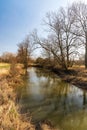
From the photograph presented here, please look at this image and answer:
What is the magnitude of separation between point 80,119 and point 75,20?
724 inches

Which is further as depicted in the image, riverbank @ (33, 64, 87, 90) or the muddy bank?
riverbank @ (33, 64, 87, 90)

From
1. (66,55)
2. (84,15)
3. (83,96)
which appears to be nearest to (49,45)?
(66,55)

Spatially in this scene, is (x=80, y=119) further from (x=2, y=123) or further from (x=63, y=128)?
(x=2, y=123)

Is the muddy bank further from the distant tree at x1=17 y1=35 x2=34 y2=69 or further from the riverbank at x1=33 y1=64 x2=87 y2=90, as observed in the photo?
the distant tree at x1=17 y1=35 x2=34 y2=69

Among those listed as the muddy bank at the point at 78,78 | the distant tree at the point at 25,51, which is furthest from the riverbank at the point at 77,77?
the distant tree at the point at 25,51

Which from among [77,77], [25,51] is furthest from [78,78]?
[25,51]

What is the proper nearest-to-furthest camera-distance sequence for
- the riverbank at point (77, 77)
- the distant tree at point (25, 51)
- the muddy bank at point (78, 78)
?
the muddy bank at point (78, 78), the riverbank at point (77, 77), the distant tree at point (25, 51)

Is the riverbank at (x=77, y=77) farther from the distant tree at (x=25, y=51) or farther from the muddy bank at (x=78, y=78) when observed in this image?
the distant tree at (x=25, y=51)

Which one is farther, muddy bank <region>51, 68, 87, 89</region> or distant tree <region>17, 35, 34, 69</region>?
distant tree <region>17, 35, 34, 69</region>

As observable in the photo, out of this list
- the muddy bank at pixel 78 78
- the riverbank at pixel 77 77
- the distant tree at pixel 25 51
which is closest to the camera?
the muddy bank at pixel 78 78

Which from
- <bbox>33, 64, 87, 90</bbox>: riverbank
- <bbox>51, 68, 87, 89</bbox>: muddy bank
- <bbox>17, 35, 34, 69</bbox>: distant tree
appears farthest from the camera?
<bbox>17, 35, 34, 69</bbox>: distant tree

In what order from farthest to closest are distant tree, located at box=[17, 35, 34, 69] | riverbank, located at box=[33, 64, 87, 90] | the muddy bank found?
distant tree, located at box=[17, 35, 34, 69] < riverbank, located at box=[33, 64, 87, 90] < the muddy bank

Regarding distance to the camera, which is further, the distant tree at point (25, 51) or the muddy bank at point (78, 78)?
the distant tree at point (25, 51)

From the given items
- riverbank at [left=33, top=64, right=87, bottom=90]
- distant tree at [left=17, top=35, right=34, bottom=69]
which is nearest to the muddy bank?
riverbank at [left=33, top=64, right=87, bottom=90]
